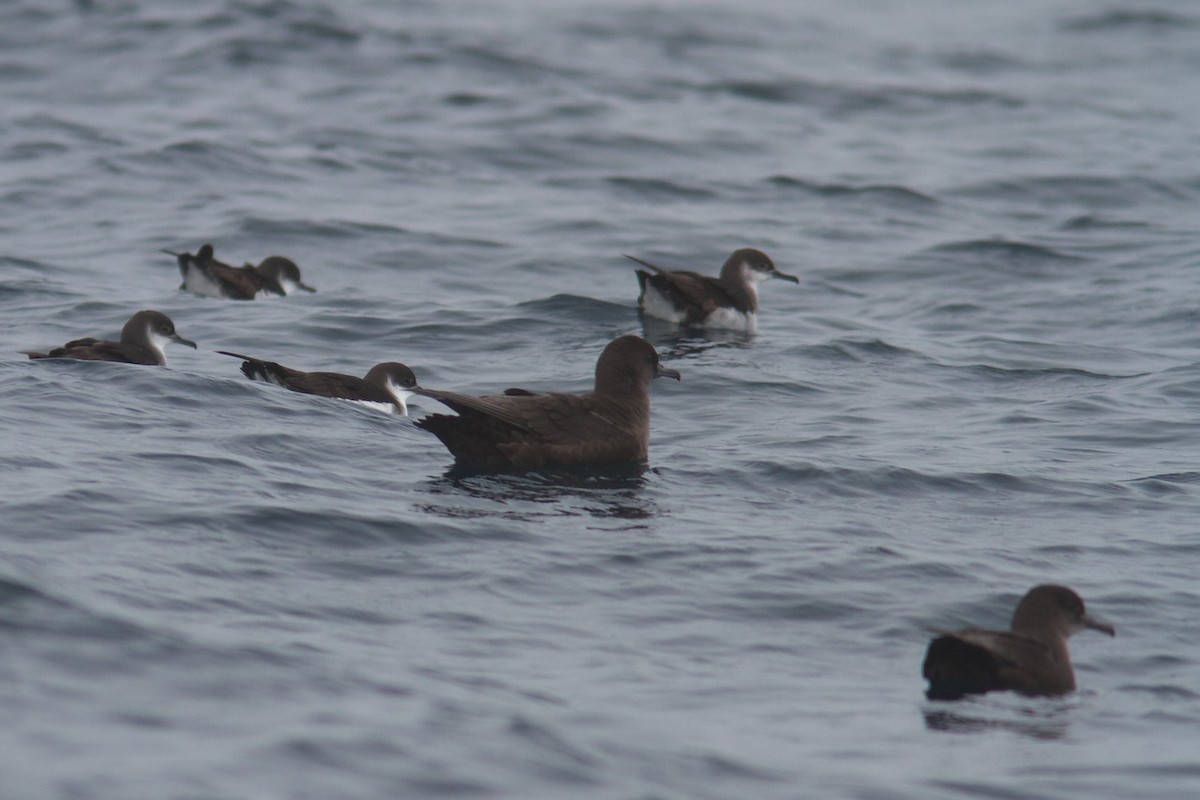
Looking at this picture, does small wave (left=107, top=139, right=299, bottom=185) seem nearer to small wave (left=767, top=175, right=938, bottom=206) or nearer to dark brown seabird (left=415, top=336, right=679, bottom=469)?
small wave (left=767, top=175, right=938, bottom=206)

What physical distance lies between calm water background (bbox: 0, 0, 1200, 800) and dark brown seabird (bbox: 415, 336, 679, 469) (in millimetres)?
237

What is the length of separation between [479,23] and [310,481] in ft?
86.9

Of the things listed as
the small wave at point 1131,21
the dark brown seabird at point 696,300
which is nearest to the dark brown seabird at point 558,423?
the dark brown seabird at point 696,300

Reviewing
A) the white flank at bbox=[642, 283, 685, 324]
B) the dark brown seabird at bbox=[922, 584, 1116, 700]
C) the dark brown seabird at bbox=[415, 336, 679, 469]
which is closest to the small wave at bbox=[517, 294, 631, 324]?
the white flank at bbox=[642, 283, 685, 324]

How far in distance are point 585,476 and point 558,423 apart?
1.18 feet

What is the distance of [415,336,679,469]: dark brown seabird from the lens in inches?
399

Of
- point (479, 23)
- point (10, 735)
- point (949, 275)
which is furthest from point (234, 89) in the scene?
point (10, 735)

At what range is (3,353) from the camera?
12.6 metres

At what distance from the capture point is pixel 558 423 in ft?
33.9

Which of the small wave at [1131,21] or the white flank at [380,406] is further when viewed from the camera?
the small wave at [1131,21]

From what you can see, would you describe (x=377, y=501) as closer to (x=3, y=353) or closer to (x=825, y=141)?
(x=3, y=353)

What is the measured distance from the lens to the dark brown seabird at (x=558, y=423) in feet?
33.3

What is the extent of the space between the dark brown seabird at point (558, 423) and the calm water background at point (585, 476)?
9.3 inches

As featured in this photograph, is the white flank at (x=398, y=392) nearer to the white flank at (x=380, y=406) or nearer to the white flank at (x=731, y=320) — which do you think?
the white flank at (x=380, y=406)
